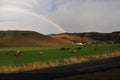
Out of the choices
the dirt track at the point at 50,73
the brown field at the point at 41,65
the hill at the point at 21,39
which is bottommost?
the dirt track at the point at 50,73

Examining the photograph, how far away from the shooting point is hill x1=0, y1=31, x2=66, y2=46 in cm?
10575

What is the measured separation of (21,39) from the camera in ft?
369

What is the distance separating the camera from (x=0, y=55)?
5997 cm

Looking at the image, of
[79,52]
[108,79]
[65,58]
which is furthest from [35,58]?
[108,79]

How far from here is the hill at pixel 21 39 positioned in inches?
4163

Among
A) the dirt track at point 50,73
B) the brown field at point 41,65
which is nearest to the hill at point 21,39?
the brown field at point 41,65

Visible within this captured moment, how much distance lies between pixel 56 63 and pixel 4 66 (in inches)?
407

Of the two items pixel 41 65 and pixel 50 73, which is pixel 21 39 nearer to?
pixel 41 65

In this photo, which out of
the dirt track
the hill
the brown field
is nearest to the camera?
the dirt track

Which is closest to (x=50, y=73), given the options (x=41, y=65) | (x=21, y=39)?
(x=41, y=65)

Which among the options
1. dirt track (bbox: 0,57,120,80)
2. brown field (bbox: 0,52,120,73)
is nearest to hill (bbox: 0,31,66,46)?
brown field (bbox: 0,52,120,73)

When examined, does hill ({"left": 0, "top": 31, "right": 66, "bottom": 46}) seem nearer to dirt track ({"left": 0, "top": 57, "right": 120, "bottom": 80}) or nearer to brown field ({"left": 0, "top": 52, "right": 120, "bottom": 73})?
brown field ({"left": 0, "top": 52, "right": 120, "bottom": 73})

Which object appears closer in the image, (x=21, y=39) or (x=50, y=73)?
(x=50, y=73)

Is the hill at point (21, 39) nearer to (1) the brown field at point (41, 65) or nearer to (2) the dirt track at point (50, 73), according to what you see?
(1) the brown field at point (41, 65)
